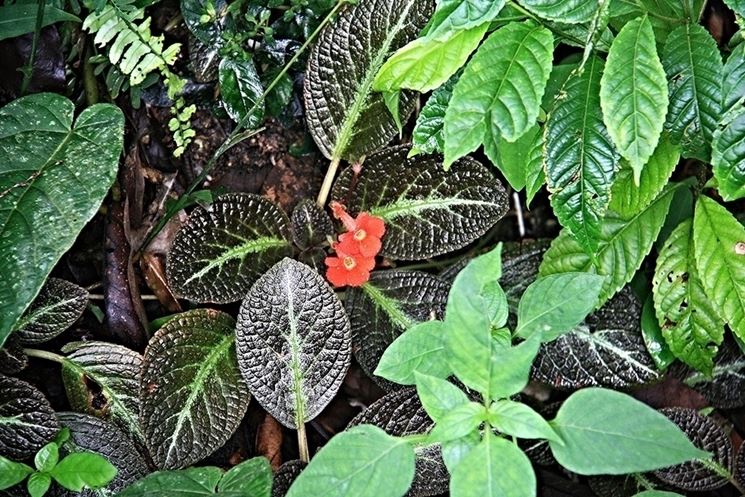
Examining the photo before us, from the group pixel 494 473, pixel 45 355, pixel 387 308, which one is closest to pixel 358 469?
pixel 494 473

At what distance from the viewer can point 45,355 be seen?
5.07 feet

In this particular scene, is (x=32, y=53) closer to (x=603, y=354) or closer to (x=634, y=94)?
(x=634, y=94)

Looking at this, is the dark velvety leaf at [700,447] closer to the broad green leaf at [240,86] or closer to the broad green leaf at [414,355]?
the broad green leaf at [414,355]

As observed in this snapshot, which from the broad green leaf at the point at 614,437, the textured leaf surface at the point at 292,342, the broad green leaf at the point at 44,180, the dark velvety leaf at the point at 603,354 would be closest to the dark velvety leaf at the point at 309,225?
the textured leaf surface at the point at 292,342

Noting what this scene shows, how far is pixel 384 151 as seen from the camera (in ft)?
5.30

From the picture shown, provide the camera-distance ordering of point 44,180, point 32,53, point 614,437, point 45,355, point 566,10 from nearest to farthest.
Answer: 1. point 614,437
2. point 566,10
3. point 44,180
4. point 32,53
5. point 45,355

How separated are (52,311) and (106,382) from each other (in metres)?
0.17

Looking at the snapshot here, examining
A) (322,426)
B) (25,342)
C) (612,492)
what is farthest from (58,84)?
(612,492)

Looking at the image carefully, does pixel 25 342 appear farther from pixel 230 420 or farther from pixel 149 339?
pixel 230 420

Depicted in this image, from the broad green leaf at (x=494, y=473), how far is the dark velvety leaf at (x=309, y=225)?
719 millimetres

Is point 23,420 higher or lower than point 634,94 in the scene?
lower

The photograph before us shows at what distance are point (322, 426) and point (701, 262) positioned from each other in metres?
0.82

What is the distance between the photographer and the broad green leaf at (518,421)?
995mm

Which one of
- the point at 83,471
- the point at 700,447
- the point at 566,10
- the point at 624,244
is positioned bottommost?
the point at 700,447
